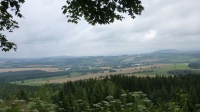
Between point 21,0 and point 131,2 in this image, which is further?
point 21,0

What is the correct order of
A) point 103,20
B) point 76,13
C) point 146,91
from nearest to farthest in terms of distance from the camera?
point 103,20, point 76,13, point 146,91

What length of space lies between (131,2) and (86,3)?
58.3 inches

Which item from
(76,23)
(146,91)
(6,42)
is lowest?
(146,91)

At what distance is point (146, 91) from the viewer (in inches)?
3024

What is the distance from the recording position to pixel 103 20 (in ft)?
21.9

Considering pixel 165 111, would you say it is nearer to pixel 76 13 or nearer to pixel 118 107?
pixel 118 107

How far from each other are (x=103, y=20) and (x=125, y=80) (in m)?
83.8

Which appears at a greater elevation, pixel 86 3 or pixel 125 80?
pixel 86 3

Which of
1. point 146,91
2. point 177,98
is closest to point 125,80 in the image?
point 146,91

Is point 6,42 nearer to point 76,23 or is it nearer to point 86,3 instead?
point 76,23

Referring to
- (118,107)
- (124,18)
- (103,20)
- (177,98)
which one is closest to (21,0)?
(103,20)

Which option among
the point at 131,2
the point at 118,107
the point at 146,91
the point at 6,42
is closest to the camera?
the point at 131,2

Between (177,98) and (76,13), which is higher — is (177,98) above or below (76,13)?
below

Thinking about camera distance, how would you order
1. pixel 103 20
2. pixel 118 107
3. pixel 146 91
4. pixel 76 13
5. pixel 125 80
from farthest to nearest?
pixel 125 80, pixel 146 91, pixel 118 107, pixel 76 13, pixel 103 20
